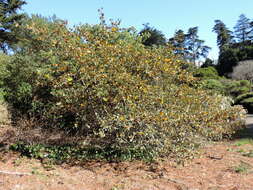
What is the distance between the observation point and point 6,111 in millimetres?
7020

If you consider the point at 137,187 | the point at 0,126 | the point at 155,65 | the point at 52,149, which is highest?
the point at 155,65

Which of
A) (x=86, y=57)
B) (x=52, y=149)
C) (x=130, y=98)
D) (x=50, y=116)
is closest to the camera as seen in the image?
(x=130, y=98)

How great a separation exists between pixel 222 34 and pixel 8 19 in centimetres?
3008

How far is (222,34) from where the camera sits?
34.4m

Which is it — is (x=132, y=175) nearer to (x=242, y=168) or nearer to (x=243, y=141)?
(x=242, y=168)

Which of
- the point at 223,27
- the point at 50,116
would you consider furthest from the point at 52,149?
the point at 223,27

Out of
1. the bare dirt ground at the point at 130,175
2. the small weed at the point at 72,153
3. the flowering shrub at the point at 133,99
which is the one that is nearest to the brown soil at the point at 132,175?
the bare dirt ground at the point at 130,175

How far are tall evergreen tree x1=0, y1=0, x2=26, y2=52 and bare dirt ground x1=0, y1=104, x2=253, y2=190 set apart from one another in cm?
1516

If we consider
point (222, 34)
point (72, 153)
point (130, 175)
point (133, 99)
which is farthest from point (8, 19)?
point (222, 34)

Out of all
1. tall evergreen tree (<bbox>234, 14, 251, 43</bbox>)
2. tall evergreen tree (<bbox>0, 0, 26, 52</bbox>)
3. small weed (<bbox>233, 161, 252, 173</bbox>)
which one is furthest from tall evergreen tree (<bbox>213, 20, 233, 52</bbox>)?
small weed (<bbox>233, 161, 252, 173</bbox>)

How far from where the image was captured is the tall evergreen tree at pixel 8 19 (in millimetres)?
17531

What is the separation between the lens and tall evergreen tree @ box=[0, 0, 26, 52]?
1753 cm

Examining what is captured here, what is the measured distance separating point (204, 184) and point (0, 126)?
564 cm

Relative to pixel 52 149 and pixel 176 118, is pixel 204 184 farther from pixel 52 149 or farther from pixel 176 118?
pixel 52 149
